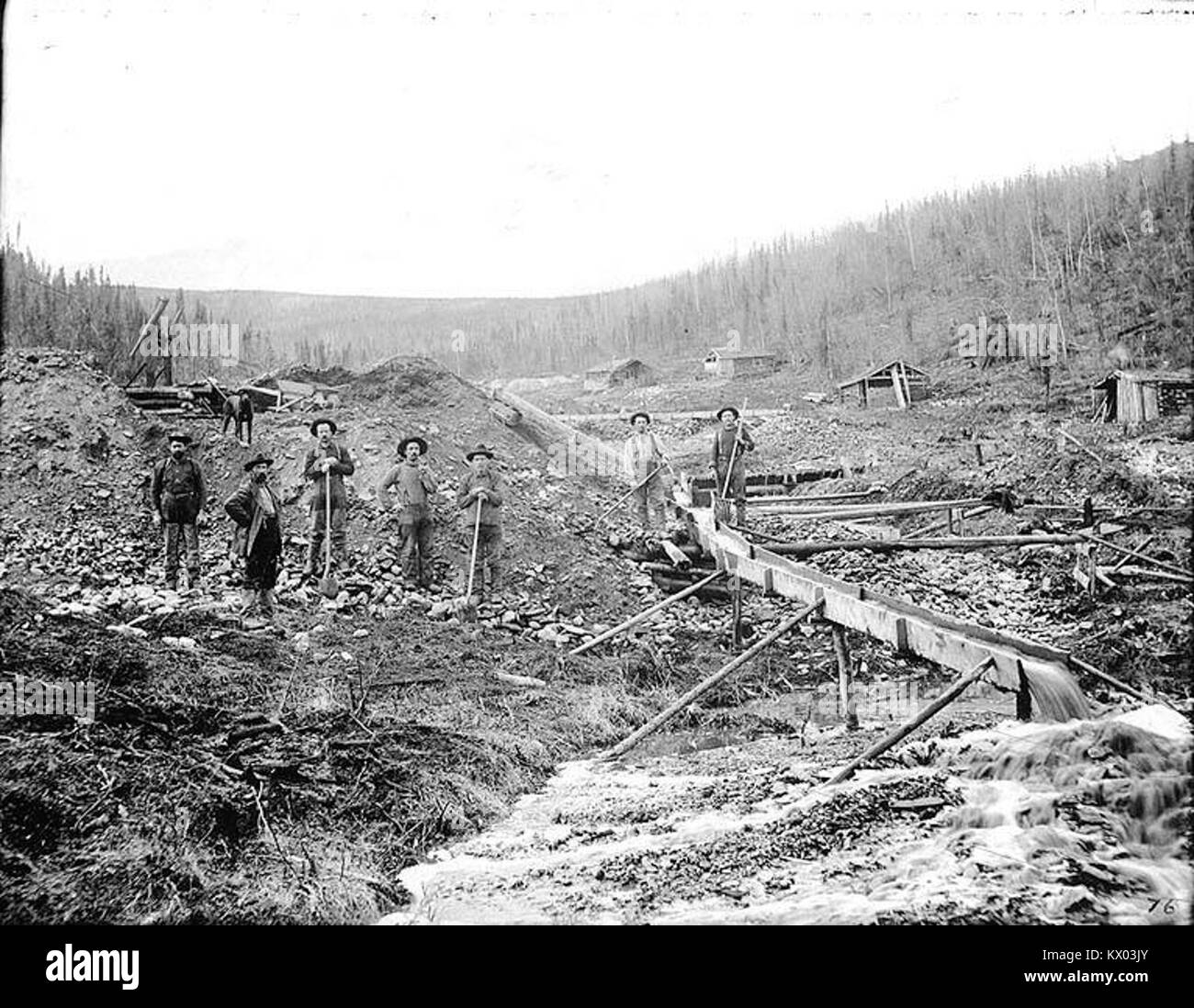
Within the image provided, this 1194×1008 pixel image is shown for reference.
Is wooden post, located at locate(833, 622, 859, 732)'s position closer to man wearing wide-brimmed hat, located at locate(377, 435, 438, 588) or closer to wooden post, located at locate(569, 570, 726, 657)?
wooden post, located at locate(569, 570, 726, 657)

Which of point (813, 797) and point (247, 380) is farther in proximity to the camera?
point (247, 380)

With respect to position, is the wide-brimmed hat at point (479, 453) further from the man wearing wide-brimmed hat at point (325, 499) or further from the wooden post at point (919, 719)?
the wooden post at point (919, 719)

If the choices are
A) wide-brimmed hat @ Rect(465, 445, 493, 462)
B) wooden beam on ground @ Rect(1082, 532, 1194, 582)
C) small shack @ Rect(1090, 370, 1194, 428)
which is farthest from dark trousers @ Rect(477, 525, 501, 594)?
small shack @ Rect(1090, 370, 1194, 428)

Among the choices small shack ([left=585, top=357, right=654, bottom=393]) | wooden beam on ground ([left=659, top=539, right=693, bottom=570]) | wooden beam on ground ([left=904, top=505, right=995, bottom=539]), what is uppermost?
small shack ([left=585, top=357, right=654, bottom=393])

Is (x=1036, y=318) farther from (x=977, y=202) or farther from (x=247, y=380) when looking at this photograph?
(x=247, y=380)

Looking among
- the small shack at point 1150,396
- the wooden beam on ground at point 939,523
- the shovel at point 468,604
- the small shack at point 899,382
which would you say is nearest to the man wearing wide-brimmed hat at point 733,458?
the small shack at point 899,382

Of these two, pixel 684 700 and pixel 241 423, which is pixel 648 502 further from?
pixel 241 423
